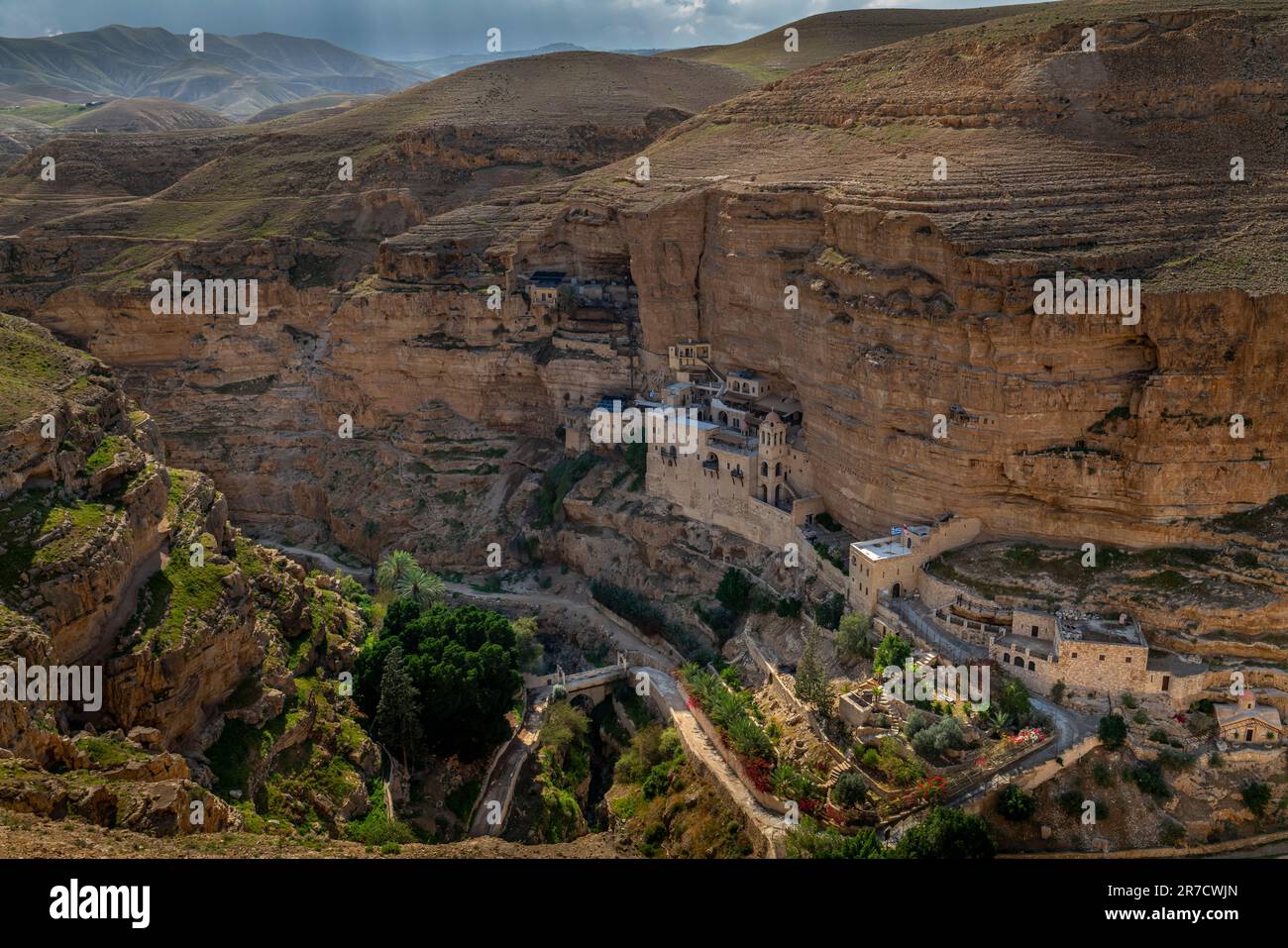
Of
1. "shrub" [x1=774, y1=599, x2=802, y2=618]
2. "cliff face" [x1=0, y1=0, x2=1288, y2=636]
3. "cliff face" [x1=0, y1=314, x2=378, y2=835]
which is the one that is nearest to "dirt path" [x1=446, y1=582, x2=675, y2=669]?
"cliff face" [x1=0, y1=0, x2=1288, y2=636]

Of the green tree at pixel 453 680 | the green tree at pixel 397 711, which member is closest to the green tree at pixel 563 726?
the green tree at pixel 453 680

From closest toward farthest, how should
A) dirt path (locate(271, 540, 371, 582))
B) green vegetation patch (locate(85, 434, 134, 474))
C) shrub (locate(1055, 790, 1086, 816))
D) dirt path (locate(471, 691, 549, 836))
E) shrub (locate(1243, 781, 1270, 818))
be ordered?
shrub (locate(1243, 781, 1270, 818)), shrub (locate(1055, 790, 1086, 816)), green vegetation patch (locate(85, 434, 134, 474)), dirt path (locate(471, 691, 549, 836)), dirt path (locate(271, 540, 371, 582))

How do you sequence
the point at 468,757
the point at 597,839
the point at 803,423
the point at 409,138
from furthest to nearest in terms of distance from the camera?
the point at 409,138 < the point at 803,423 < the point at 468,757 < the point at 597,839

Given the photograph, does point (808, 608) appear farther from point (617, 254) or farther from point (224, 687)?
point (617, 254)

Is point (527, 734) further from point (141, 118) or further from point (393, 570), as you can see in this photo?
point (141, 118)

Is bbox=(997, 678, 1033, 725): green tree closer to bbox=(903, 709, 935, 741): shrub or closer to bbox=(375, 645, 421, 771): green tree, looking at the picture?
bbox=(903, 709, 935, 741): shrub

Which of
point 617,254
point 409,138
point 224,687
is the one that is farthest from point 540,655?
point 409,138

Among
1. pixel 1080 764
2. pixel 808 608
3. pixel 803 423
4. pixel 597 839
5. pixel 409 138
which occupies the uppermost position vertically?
pixel 409 138
